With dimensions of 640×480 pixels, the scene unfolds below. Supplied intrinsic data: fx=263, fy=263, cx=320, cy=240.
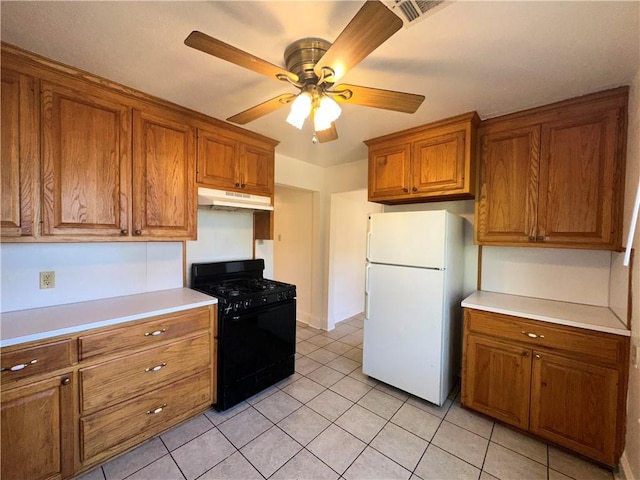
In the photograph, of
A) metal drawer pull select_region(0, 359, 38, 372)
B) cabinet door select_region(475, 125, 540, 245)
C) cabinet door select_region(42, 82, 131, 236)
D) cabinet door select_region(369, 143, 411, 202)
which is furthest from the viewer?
cabinet door select_region(369, 143, 411, 202)

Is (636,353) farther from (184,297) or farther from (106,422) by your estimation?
(106,422)

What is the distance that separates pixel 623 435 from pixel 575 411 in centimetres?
22

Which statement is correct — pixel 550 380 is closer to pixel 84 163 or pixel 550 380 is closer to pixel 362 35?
pixel 362 35

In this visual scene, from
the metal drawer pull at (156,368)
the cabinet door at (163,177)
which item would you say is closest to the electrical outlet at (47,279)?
the cabinet door at (163,177)

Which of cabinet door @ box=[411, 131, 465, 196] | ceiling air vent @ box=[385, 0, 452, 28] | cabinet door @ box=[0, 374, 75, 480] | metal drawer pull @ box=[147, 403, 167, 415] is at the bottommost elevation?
metal drawer pull @ box=[147, 403, 167, 415]

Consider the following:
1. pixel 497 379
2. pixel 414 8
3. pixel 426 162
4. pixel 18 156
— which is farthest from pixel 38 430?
pixel 426 162

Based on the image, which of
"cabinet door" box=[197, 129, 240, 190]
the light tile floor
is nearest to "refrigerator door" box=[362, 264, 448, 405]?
the light tile floor

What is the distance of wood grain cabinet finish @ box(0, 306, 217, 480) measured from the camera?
1.30m

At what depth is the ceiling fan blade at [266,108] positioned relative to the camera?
4.71ft

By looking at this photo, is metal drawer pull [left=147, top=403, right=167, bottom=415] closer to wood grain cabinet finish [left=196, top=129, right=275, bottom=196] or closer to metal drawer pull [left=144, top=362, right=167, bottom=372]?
metal drawer pull [left=144, top=362, right=167, bottom=372]

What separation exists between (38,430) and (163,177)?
1.63 meters

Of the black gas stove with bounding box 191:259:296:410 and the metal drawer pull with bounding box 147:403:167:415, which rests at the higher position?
the black gas stove with bounding box 191:259:296:410

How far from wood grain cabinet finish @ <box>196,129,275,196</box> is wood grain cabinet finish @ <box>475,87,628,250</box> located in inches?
78.4

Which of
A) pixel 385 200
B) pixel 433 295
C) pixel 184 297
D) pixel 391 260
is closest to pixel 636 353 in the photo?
pixel 433 295
